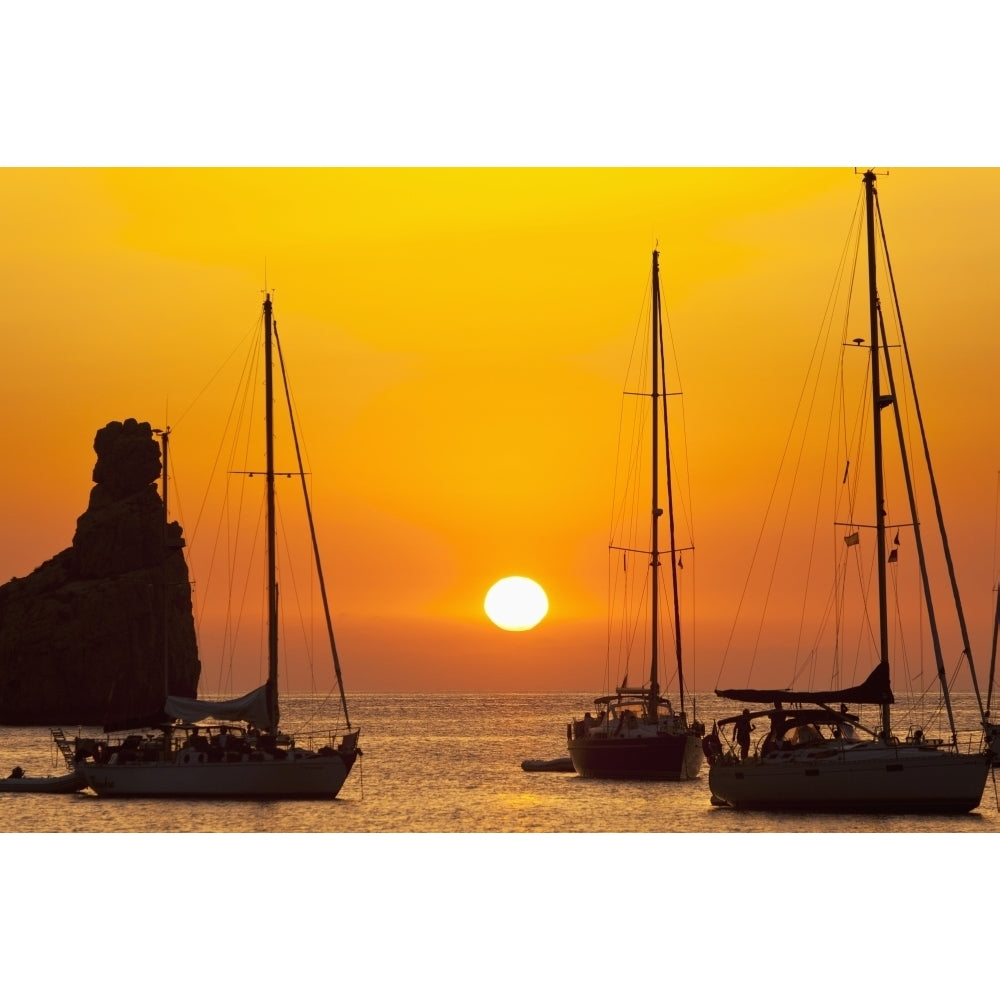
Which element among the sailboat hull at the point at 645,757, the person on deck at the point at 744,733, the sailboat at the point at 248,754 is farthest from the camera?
the sailboat hull at the point at 645,757

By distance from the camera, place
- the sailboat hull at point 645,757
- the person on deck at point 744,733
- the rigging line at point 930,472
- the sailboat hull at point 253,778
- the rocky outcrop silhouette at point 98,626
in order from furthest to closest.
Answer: the rocky outcrop silhouette at point 98,626, the sailboat hull at point 645,757, the sailboat hull at point 253,778, the person on deck at point 744,733, the rigging line at point 930,472

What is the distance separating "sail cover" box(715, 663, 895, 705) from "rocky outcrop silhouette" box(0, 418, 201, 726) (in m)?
54.3

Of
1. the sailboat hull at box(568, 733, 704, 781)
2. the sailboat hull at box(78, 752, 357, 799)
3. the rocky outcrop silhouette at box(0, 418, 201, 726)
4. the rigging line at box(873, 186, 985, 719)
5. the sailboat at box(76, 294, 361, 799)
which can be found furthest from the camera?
the rocky outcrop silhouette at box(0, 418, 201, 726)

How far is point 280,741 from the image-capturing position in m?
32.9

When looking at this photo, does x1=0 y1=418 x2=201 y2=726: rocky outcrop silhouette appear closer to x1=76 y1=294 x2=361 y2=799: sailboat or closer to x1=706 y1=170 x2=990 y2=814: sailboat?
x1=76 y1=294 x2=361 y2=799: sailboat

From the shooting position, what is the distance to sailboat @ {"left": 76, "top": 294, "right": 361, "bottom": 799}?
30781 mm

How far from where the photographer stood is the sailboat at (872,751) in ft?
83.5

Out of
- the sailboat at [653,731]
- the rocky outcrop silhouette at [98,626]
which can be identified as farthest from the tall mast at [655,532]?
the rocky outcrop silhouette at [98,626]

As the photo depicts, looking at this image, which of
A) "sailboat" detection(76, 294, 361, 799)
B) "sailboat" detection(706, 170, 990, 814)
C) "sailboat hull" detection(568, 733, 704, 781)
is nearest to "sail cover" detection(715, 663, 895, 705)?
"sailboat" detection(706, 170, 990, 814)

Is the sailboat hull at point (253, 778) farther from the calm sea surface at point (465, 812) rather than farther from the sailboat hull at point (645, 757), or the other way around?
the sailboat hull at point (645, 757)
